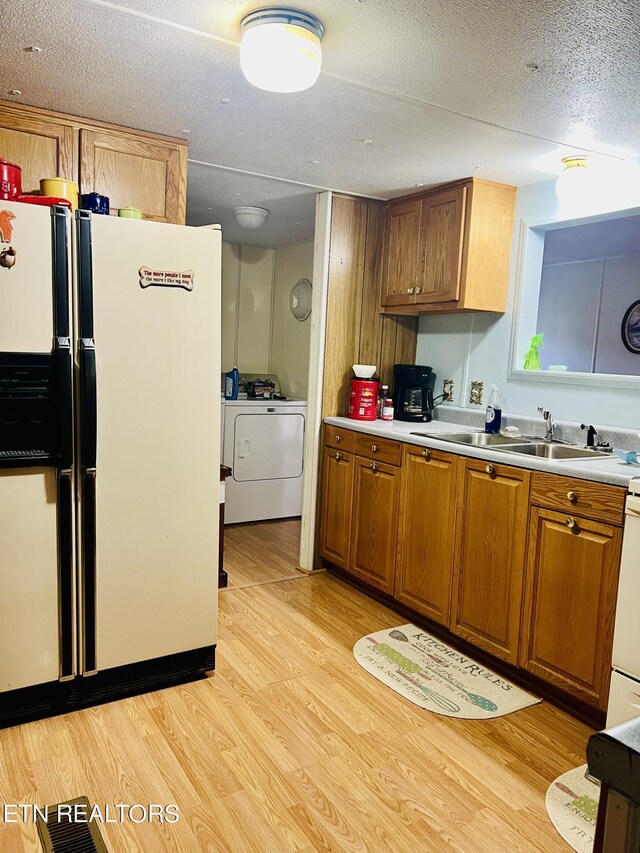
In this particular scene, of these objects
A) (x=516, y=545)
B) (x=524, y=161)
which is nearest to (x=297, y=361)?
(x=524, y=161)

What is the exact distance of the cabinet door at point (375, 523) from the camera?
3.21m

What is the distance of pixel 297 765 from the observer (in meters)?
2.01

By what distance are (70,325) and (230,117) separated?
1068mm

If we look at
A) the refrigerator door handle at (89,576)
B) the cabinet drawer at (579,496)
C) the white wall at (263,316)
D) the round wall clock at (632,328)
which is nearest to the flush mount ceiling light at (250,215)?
the white wall at (263,316)

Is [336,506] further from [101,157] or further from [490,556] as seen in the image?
[101,157]

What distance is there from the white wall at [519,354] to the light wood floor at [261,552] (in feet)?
4.50

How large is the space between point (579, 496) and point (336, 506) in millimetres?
1648

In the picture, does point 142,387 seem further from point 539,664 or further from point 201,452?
point 539,664

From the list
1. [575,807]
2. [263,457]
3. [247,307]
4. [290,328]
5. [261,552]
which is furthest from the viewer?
[247,307]

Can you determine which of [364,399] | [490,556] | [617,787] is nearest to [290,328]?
[364,399]

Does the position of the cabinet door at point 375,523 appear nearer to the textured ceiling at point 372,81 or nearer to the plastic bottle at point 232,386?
the textured ceiling at point 372,81

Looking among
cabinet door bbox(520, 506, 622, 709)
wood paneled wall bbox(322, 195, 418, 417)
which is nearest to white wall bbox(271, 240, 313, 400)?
wood paneled wall bbox(322, 195, 418, 417)

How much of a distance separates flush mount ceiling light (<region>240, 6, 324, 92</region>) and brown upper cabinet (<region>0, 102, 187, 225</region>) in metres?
1.03

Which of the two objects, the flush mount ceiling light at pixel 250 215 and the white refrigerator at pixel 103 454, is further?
the flush mount ceiling light at pixel 250 215
